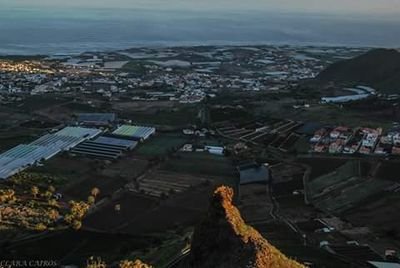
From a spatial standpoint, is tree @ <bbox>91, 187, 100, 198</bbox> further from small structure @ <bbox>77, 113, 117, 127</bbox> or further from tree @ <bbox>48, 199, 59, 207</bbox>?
small structure @ <bbox>77, 113, 117, 127</bbox>

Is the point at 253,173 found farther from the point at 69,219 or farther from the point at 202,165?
the point at 69,219

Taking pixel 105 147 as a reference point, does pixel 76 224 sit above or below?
above

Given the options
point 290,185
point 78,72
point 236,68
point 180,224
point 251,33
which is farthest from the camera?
point 251,33

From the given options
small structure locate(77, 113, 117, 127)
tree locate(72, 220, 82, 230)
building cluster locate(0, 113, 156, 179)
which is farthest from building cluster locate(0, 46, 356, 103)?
tree locate(72, 220, 82, 230)

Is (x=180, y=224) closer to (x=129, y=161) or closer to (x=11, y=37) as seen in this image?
(x=129, y=161)

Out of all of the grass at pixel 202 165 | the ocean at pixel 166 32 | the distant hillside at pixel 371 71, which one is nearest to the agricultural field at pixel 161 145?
the grass at pixel 202 165

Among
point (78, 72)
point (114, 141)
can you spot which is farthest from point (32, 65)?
point (114, 141)

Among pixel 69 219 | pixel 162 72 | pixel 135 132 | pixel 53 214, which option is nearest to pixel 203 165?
pixel 135 132
